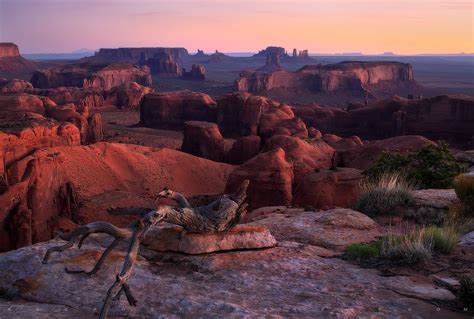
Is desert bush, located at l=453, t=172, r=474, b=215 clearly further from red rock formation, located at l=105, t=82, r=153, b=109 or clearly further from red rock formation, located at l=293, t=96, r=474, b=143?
red rock formation, located at l=105, t=82, r=153, b=109

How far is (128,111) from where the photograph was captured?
290 ft

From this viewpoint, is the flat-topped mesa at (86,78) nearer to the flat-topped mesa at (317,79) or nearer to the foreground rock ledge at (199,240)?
the flat-topped mesa at (317,79)

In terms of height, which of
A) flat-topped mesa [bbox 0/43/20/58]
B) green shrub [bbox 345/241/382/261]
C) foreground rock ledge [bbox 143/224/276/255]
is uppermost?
flat-topped mesa [bbox 0/43/20/58]

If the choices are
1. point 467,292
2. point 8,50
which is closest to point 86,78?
point 8,50

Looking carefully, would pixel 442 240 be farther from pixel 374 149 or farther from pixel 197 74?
pixel 197 74

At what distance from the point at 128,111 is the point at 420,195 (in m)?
79.9

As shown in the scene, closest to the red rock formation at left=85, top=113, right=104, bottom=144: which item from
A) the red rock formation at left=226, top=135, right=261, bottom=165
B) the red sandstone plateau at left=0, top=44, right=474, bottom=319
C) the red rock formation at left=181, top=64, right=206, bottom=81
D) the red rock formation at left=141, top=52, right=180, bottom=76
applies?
the red sandstone plateau at left=0, top=44, right=474, bottom=319

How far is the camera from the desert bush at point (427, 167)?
17141 mm

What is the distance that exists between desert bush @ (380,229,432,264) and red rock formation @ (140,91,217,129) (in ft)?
207

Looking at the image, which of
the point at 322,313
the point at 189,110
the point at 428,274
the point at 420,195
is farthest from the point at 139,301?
the point at 189,110

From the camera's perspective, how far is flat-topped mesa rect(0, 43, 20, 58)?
173000mm

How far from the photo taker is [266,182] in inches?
1077

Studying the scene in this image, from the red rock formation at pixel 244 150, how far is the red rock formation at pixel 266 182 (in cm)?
1540

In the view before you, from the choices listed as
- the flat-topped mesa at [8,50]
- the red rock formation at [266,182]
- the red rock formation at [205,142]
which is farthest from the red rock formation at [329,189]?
the flat-topped mesa at [8,50]
